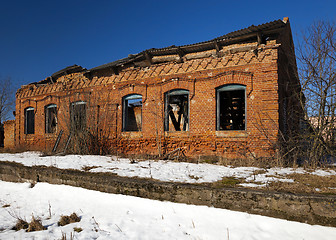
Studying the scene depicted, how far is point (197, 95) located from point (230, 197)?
6557mm

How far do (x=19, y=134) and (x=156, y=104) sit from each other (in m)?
11.2

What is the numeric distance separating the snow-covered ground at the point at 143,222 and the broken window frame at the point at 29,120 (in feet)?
40.8

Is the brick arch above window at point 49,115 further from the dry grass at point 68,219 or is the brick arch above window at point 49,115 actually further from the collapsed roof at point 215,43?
the dry grass at point 68,219

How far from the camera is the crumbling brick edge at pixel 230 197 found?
10.4 feet

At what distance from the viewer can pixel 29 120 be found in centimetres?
1574

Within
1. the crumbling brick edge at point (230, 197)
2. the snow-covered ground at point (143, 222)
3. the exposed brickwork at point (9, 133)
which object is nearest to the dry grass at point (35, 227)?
the snow-covered ground at point (143, 222)

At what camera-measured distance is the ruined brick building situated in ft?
28.1

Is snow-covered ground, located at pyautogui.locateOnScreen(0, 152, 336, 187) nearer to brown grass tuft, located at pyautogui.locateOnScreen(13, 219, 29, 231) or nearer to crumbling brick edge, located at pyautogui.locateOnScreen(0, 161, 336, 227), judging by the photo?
crumbling brick edge, located at pyautogui.locateOnScreen(0, 161, 336, 227)

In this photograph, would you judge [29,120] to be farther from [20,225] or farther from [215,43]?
[20,225]

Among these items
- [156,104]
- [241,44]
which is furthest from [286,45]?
[156,104]

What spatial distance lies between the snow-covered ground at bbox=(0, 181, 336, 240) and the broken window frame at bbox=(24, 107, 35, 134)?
1244cm

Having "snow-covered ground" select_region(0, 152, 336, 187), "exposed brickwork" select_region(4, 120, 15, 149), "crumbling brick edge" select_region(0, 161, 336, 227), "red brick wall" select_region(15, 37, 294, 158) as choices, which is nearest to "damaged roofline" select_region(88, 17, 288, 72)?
"red brick wall" select_region(15, 37, 294, 158)

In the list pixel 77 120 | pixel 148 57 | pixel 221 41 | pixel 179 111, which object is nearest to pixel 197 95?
pixel 221 41

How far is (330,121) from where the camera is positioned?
742 centimetres
